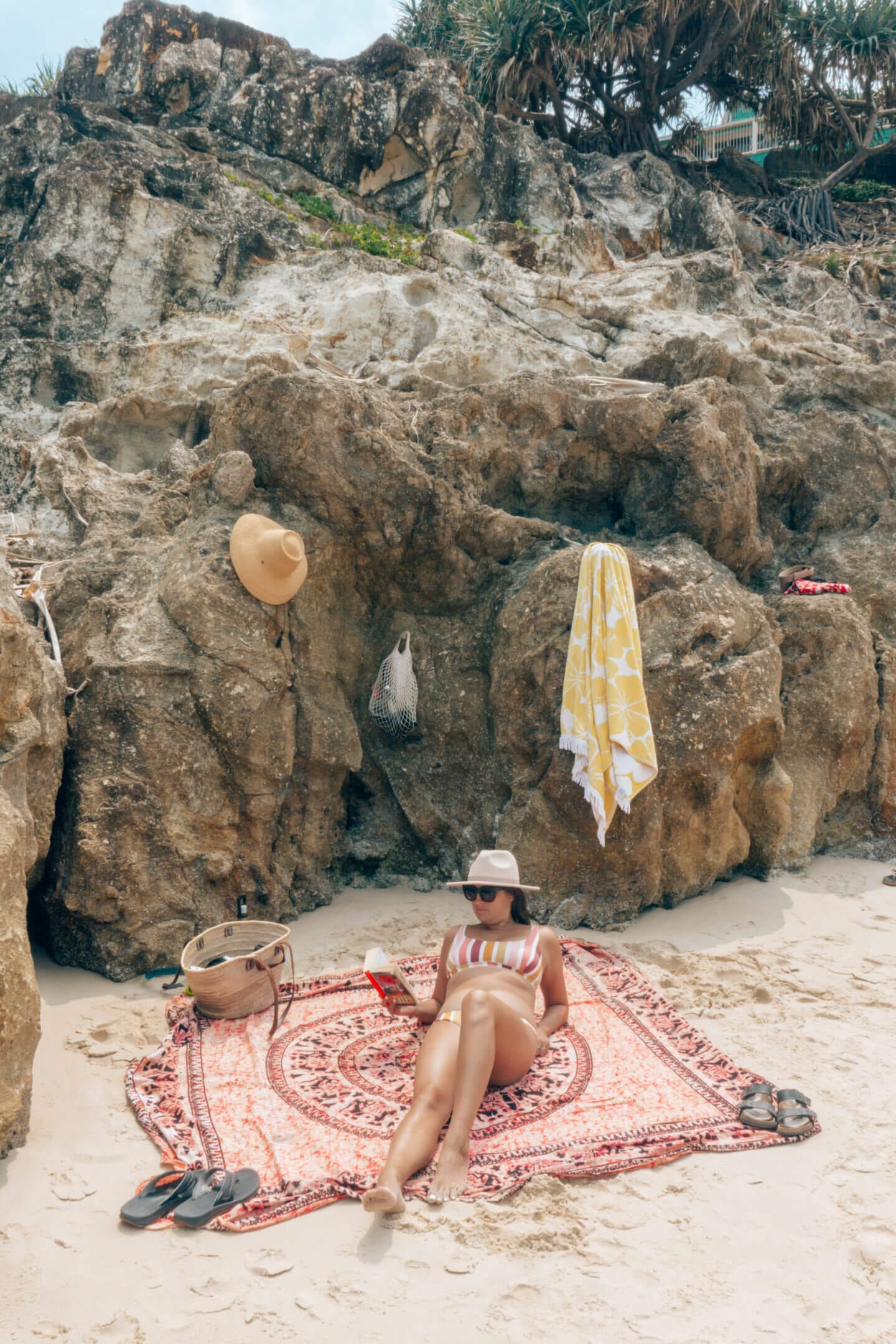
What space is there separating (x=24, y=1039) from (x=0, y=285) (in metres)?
7.08

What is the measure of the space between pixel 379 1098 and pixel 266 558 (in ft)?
9.23

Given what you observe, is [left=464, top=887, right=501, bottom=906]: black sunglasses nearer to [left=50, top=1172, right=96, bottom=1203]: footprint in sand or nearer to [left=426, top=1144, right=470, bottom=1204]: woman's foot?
[left=426, top=1144, right=470, bottom=1204]: woman's foot

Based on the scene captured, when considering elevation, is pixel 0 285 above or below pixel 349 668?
above

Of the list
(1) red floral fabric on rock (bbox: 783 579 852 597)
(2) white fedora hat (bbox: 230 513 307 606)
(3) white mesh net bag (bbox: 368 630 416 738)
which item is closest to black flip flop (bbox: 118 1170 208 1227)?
(2) white fedora hat (bbox: 230 513 307 606)

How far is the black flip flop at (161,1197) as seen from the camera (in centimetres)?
299

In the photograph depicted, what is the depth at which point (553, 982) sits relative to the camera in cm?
417

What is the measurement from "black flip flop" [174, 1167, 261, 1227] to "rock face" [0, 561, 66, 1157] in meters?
0.74

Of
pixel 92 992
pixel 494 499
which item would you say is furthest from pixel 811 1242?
pixel 494 499

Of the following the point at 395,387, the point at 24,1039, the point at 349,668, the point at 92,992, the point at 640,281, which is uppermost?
the point at 640,281

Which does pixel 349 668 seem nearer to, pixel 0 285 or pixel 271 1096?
pixel 271 1096

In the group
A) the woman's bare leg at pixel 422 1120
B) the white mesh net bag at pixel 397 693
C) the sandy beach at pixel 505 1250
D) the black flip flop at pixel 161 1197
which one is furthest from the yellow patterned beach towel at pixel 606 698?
the black flip flop at pixel 161 1197

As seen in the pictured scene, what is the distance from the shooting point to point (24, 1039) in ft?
11.3

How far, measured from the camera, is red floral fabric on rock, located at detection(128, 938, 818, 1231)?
327 cm

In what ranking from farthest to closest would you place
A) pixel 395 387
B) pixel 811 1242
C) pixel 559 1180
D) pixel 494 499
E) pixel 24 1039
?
pixel 395 387
pixel 494 499
pixel 24 1039
pixel 559 1180
pixel 811 1242
